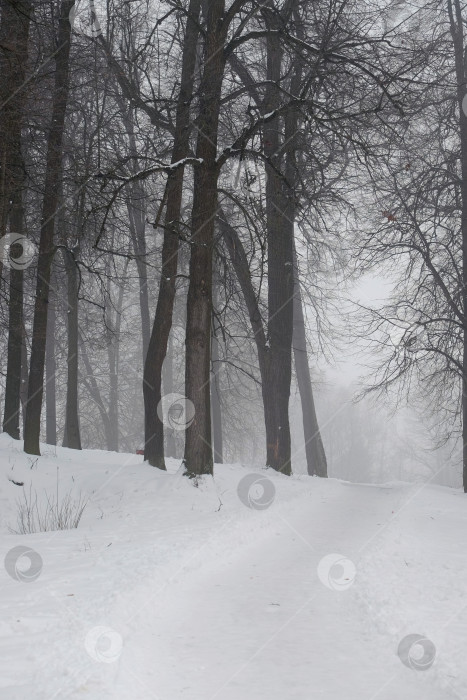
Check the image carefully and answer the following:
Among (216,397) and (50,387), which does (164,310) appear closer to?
(216,397)

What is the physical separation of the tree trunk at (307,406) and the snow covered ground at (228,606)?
35.0 ft

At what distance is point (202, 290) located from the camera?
380 inches

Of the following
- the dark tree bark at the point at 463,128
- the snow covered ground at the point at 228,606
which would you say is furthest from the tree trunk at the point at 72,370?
the dark tree bark at the point at 463,128

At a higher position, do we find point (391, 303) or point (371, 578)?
point (391, 303)

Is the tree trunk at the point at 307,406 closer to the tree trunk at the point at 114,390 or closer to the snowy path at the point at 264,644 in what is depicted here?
the tree trunk at the point at 114,390

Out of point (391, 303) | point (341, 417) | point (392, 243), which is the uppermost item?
point (392, 243)

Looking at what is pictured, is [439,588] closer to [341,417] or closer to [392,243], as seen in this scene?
[392,243]

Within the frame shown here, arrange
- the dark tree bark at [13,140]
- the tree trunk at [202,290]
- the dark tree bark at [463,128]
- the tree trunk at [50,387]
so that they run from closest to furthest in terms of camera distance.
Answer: the dark tree bark at [13,140] < the tree trunk at [202,290] < the dark tree bark at [463,128] < the tree trunk at [50,387]

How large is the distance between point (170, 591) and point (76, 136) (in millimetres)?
13137

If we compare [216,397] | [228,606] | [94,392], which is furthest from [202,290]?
[94,392]

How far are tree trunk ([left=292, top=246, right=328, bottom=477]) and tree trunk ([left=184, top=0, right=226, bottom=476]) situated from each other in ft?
29.7

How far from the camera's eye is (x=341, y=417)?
181ft

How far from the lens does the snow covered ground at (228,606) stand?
3.46 m

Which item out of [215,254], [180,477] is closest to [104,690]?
[180,477]
